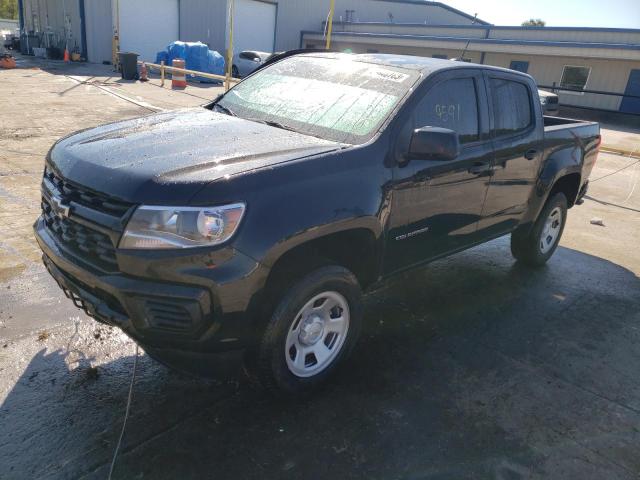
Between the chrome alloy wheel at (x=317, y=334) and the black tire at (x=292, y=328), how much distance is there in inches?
1.0

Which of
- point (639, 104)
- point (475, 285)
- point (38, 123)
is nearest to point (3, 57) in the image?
point (38, 123)

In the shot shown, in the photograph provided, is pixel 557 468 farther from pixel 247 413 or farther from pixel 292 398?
pixel 247 413

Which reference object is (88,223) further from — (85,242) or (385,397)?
(385,397)

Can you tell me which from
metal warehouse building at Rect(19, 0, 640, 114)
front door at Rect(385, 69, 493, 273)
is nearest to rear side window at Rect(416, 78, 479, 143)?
front door at Rect(385, 69, 493, 273)

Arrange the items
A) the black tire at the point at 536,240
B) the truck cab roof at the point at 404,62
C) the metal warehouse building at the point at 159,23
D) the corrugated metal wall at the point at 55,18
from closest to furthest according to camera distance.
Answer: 1. the truck cab roof at the point at 404,62
2. the black tire at the point at 536,240
3. the metal warehouse building at the point at 159,23
4. the corrugated metal wall at the point at 55,18

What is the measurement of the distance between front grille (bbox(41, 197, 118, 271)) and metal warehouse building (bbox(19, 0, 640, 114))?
22.3m

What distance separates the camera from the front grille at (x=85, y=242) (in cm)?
255

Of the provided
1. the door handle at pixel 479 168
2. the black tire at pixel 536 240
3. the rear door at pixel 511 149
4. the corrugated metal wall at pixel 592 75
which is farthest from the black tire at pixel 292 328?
the corrugated metal wall at pixel 592 75

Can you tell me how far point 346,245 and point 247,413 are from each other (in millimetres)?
1112

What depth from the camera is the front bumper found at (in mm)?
2424

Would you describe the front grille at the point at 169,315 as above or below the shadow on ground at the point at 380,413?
above

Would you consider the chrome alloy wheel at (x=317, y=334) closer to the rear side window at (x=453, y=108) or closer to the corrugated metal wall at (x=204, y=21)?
the rear side window at (x=453, y=108)

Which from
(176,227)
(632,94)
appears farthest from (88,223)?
(632,94)

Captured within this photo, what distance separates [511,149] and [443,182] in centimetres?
105
